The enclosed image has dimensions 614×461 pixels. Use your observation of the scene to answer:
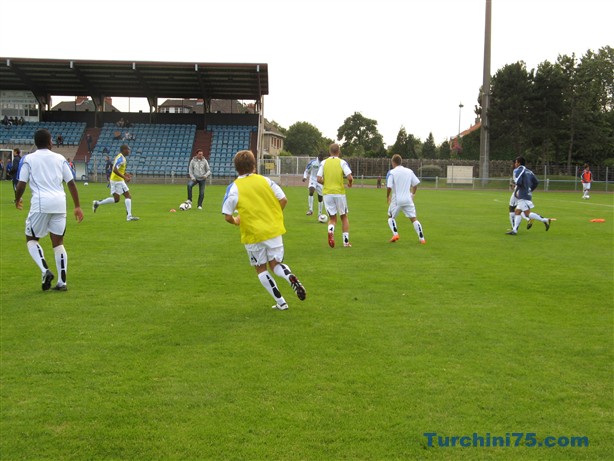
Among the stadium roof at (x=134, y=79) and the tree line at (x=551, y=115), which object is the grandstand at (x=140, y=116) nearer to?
the stadium roof at (x=134, y=79)

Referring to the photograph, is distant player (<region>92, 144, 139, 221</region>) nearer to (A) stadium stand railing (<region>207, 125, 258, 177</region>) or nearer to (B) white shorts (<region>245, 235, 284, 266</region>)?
(B) white shorts (<region>245, 235, 284, 266</region>)

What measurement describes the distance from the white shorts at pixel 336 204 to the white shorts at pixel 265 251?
5815 mm

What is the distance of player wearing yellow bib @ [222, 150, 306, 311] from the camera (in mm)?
7273

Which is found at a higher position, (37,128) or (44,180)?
(37,128)

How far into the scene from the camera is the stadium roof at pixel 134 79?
160 feet

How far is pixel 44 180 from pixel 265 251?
330 centimetres

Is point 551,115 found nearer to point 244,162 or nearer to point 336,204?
point 336,204

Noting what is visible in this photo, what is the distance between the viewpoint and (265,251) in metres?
7.43

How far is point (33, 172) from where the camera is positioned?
8336 millimetres

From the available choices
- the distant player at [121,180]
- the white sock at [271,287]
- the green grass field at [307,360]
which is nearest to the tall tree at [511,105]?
the distant player at [121,180]

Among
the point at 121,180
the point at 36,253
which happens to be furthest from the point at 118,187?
the point at 36,253

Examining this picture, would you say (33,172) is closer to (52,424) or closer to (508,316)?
(52,424)

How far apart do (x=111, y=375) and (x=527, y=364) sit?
11.7ft

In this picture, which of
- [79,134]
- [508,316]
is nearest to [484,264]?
[508,316]
